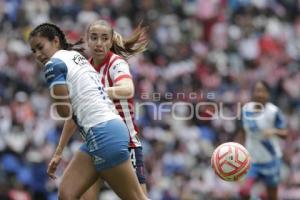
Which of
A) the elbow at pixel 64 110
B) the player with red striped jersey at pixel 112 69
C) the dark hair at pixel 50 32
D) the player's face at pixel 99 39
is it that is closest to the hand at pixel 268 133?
the player with red striped jersey at pixel 112 69

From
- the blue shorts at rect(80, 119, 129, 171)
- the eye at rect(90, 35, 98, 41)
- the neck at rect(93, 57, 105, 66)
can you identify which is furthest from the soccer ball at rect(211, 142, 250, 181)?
the blue shorts at rect(80, 119, 129, 171)

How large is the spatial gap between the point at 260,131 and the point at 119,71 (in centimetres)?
463

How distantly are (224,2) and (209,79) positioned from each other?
342cm

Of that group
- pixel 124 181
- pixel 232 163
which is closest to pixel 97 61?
pixel 124 181

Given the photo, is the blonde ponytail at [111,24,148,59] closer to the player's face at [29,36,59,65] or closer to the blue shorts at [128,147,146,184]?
the blue shorts at [128,147,146,184]

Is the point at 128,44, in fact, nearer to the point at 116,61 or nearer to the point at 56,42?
the point at 116,61

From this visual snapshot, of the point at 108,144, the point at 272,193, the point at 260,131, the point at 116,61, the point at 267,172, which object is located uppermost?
the point at 116,61

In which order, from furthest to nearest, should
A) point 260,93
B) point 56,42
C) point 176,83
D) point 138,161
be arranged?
point 176,83, point 260,93, point 138,161, point 56,42

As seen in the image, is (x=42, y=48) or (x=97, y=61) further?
(x=97, y=61)

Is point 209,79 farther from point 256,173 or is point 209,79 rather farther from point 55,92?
point 55,92

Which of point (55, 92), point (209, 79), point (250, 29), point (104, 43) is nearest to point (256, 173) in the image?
point (104, 43)

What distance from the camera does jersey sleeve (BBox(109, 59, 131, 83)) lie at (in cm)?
832

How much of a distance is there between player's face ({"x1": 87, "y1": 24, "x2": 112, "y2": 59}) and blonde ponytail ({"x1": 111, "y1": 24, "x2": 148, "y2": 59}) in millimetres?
268

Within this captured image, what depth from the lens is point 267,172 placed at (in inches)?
493
